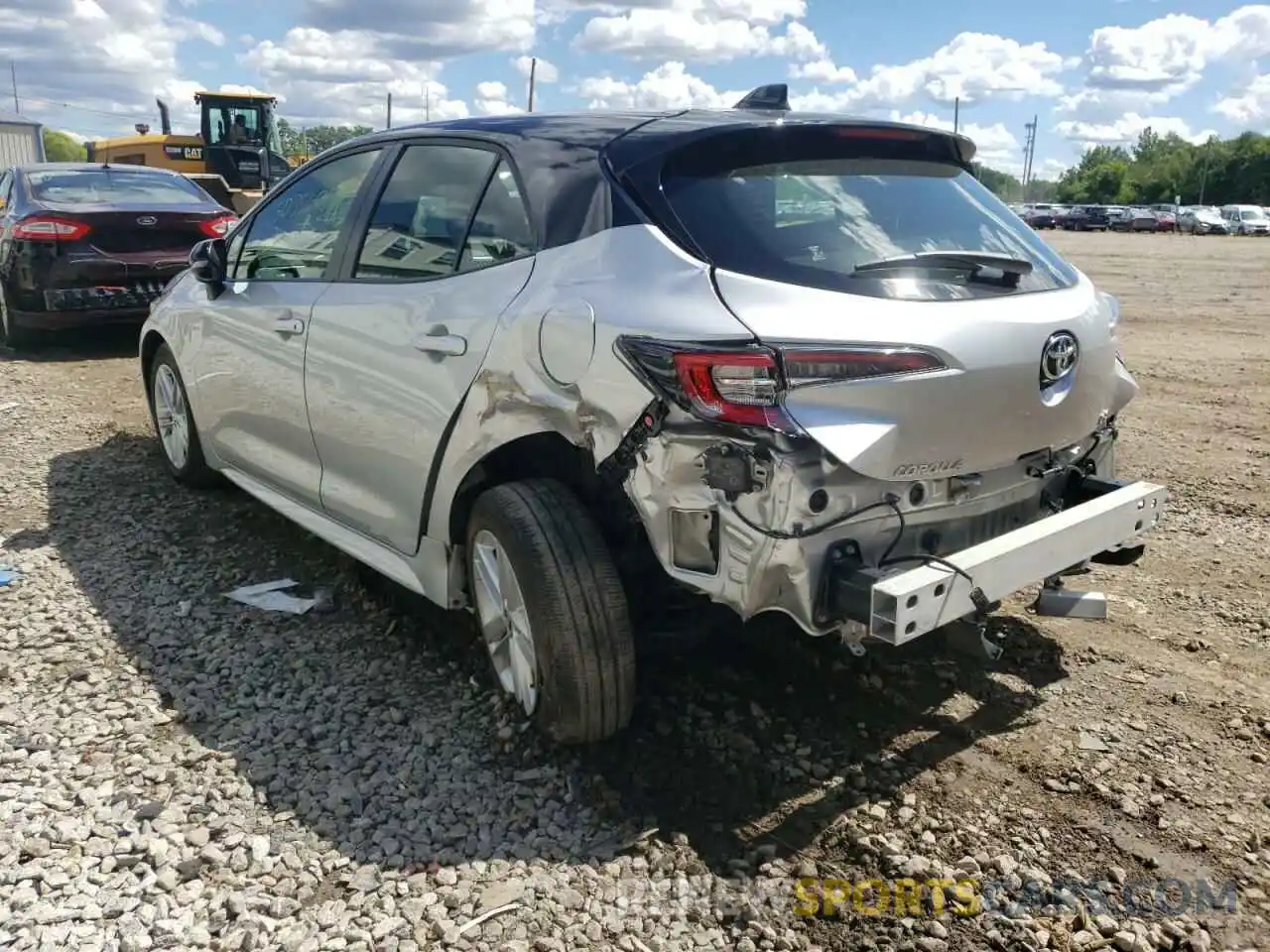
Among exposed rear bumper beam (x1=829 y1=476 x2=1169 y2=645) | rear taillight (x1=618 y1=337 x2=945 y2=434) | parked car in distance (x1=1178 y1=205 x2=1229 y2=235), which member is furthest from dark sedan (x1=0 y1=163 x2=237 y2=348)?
parked car in distance (x1=1178 y1=205 x2=1229 y2=235)

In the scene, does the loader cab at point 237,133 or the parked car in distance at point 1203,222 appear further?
the parked car in distance at point 1203,222

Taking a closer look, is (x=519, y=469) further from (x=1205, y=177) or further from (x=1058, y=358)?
(x=1205, y=177)

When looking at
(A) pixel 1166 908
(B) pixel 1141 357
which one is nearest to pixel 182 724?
(A) pixel 1166 908

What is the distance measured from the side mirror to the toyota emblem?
353cm

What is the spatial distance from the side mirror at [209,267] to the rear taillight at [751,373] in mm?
2912

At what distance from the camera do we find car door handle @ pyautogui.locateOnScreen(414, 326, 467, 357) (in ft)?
10.9

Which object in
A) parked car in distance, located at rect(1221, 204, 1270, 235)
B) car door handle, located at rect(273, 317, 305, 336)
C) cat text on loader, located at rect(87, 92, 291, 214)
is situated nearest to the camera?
car door handle, located at rect(273, 317, 305, 336)

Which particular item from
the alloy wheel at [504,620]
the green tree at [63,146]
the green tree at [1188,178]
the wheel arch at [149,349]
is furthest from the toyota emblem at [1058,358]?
the green tree at [63,146]

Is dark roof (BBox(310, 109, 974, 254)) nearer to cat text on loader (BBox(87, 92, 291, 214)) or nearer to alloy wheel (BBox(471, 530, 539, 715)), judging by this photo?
alloy wheel (BBox(471, 530, 539, 715))

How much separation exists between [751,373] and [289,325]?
7.59 feet

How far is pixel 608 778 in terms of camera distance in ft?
10.6

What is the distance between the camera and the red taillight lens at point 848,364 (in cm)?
263

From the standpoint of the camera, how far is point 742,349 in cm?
263

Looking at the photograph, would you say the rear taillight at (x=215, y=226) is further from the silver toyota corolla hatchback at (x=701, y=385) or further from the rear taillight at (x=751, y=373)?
the rear taillight at (x=751, y=373)
